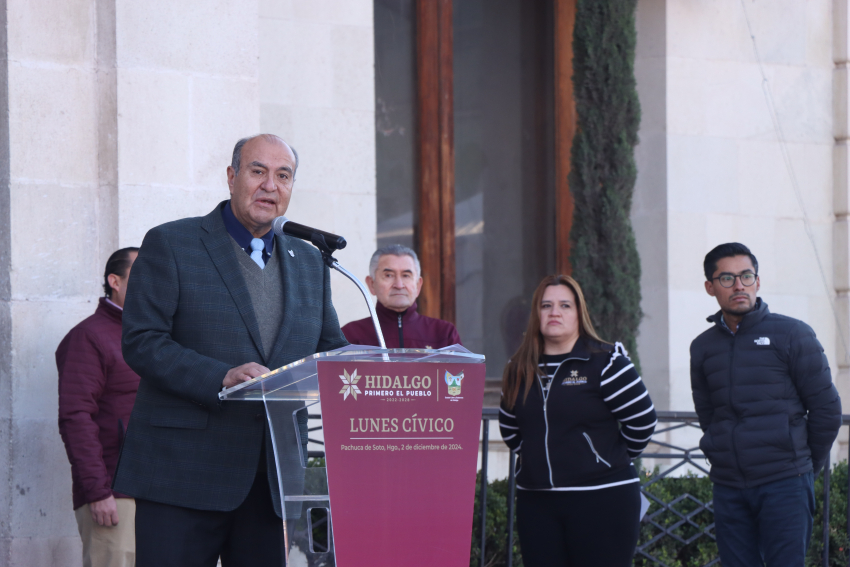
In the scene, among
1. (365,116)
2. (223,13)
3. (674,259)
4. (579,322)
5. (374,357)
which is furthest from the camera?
(674,259)

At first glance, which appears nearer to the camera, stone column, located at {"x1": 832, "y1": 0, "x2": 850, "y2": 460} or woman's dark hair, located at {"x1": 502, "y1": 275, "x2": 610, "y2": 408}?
woman's dark hair, located at {"x1": 502, "y1": 275, "x2": 610, "y2": 408}

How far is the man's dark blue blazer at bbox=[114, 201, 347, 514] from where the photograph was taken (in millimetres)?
3111

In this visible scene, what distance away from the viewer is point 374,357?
289cm

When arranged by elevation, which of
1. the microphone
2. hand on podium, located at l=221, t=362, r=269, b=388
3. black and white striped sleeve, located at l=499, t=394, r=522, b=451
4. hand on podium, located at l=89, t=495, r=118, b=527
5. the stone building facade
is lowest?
hand on podium, located at l=89, t=495, r=118, b=527

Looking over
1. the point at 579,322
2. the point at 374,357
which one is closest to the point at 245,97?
the point at 579,322

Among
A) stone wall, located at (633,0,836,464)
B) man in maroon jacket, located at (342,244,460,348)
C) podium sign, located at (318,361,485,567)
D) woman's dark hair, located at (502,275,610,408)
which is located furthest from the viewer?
stone wall, located at (633,0,836,464)

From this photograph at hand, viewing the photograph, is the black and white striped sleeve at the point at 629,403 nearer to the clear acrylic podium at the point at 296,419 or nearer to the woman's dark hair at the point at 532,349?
the woman's dark hair at the point at 532,349

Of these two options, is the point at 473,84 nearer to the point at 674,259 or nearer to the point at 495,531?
the point at 674,259

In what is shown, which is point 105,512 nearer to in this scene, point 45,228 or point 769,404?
point 45,228

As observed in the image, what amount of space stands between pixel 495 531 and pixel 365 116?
3183 millimetres

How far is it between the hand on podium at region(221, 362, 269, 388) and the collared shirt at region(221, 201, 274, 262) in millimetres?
571

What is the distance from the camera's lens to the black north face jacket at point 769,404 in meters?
5.16

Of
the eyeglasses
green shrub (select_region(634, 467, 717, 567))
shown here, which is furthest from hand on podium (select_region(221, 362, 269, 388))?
green shrub (select_region(634, 467, 717, 567))

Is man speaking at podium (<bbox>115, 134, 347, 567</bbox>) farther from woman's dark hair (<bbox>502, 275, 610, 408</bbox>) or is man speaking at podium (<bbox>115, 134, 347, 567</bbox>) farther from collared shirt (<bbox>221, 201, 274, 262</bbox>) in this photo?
woman's dark hair (<bbox>502, 275, 610, 408</bbox>)
